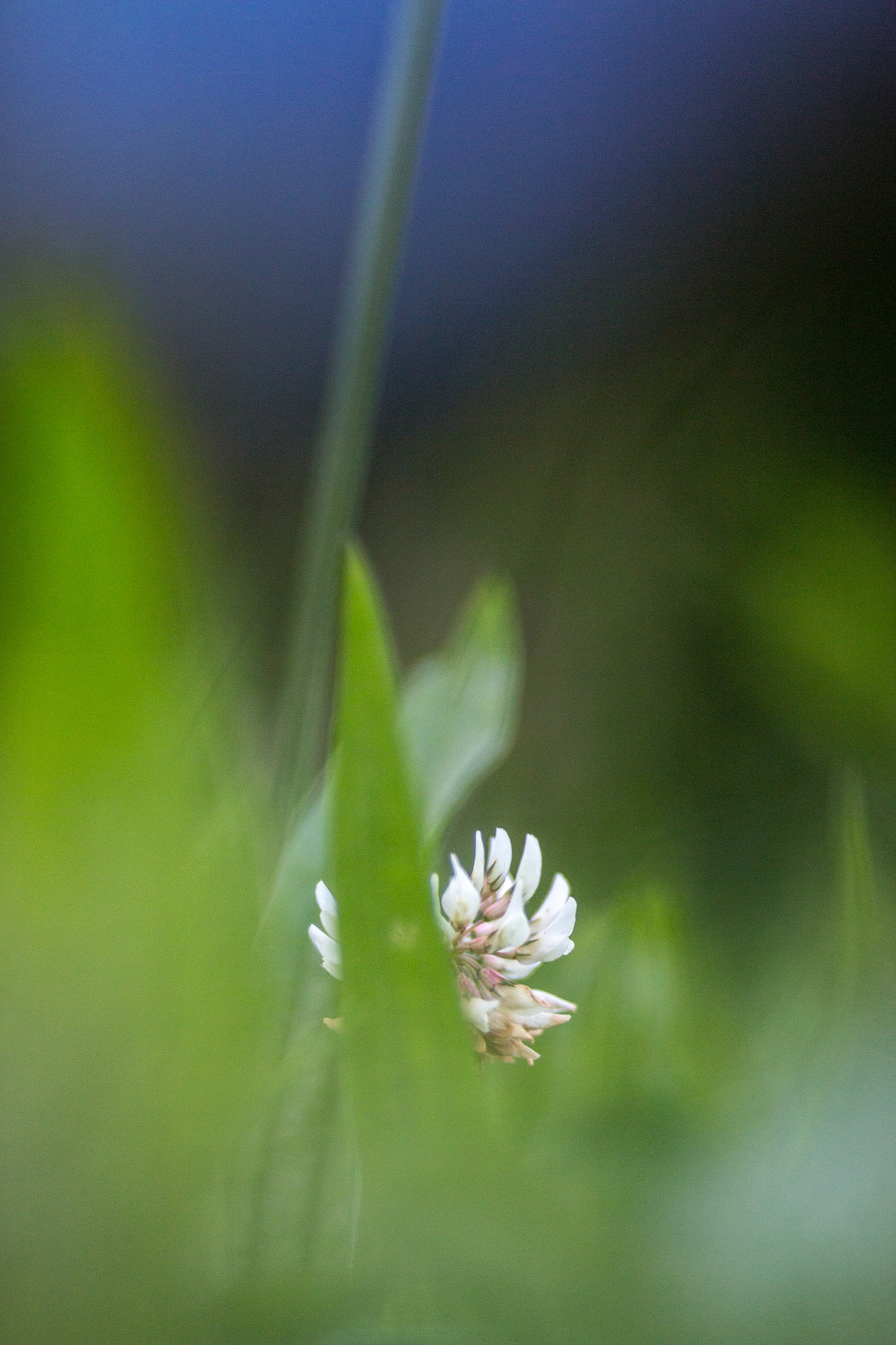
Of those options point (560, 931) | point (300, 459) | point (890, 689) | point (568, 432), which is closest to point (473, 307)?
point (300, 459)

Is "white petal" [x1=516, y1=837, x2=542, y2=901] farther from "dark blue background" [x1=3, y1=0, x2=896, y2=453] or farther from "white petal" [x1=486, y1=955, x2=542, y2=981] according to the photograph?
"dark blue background" [x1=3, y1=0, x2=896, y2=453]

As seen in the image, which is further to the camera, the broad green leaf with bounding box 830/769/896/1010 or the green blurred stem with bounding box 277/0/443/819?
the green blurred stem with bounding box 277/0/443/819

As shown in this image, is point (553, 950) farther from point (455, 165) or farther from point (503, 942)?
point (455, 165)

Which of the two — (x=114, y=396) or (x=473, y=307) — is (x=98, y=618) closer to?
(x=114, y=396)

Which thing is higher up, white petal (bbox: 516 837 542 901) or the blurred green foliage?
the blurred green foliage

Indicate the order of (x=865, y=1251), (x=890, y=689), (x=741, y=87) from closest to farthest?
(x=865, y=1251) → (x=890, y=689) → (x=741, y=87)

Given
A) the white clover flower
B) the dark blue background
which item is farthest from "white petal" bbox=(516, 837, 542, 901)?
the dark blue background

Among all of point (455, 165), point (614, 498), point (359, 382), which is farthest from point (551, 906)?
point (455, 165)

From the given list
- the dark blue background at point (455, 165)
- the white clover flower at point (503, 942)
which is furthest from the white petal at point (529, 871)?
the dark blue background at point (455, 165)

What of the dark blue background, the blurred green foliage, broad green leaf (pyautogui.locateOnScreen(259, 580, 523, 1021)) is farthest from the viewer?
the dark blue background
